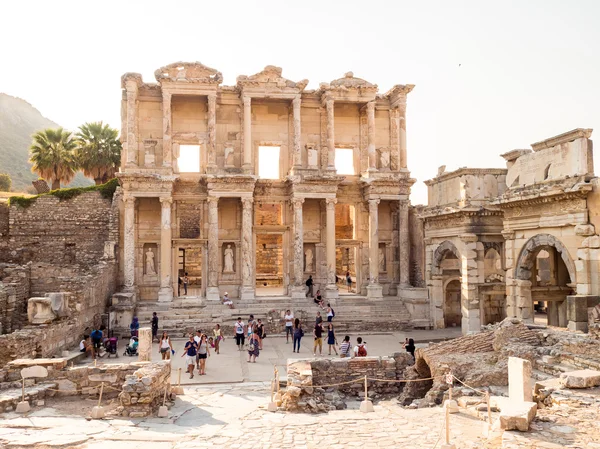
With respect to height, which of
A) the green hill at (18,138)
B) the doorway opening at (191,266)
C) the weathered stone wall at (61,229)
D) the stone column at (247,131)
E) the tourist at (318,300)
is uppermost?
the green hill at (18,138)

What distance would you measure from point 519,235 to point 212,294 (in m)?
15.1

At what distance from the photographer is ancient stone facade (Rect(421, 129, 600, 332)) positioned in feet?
52.5

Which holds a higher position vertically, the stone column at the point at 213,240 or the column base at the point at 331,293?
the stone column at the point at 213,240

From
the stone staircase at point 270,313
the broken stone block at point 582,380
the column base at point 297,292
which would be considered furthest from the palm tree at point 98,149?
the broken stone block at point 582,380

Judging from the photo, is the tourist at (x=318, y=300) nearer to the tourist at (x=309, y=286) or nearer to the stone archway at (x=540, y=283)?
the tourist at (x=309, y=286)

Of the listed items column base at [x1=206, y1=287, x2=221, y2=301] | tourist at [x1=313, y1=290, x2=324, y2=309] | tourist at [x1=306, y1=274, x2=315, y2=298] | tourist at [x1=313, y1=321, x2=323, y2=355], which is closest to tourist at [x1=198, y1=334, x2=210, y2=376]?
tourist at [x1=313, y1=321, x2=323, y2=355]

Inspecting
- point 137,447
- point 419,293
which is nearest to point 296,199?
point 419,293

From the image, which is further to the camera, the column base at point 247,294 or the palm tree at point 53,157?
the palm tree at point 53,157

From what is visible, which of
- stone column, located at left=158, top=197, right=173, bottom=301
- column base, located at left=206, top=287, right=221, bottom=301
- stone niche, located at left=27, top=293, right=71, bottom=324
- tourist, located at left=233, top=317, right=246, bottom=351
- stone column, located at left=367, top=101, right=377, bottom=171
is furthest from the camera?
stone column, located at left=367, top=101, right=377, bottom=171

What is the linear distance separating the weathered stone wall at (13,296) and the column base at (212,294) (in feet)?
26.7

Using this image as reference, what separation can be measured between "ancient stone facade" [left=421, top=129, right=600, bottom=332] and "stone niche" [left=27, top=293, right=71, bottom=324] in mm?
15804

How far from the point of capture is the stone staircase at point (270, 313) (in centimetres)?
2453

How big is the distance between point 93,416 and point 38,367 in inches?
121

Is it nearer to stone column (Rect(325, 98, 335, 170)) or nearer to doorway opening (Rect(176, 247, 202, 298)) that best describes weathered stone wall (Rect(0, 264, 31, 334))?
doorway opening (Rect(176, 247, 202, 298))
